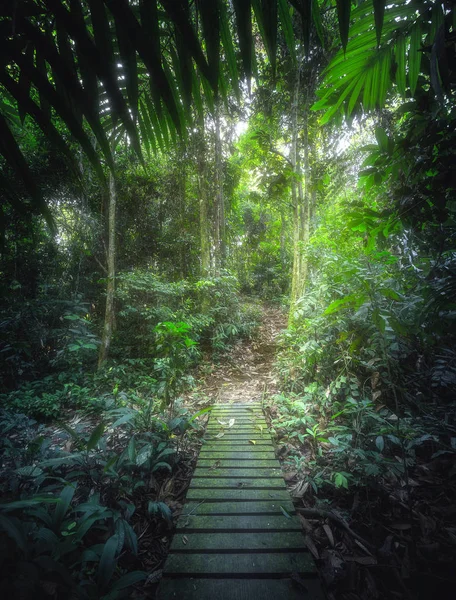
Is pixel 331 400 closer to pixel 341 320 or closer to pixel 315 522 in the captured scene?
pixel 341 320

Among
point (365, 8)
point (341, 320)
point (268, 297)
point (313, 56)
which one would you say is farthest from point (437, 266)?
point (268, 297)

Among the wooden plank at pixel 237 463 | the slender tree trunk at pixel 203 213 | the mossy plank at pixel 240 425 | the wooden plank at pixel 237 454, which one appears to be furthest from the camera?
the slender tree trunk at pixel 203 213

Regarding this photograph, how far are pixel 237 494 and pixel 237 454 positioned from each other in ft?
1.89

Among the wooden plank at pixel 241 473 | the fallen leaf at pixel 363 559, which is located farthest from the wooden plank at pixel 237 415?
the fallen leaf at pixel 363 559

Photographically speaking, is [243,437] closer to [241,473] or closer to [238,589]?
[241,473]

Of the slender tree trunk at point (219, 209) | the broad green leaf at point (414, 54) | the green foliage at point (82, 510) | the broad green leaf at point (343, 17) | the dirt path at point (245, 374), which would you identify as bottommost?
the dirt path at point (245, 374)

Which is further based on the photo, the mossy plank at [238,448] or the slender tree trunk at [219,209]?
the slender tree trunk at [219,209]

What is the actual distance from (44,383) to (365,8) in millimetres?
6029

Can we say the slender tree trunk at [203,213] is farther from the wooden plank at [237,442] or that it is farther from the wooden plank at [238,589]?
the wooden plank at [238,589]

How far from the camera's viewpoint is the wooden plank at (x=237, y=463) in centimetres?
246

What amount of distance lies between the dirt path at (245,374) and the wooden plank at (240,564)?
2735 mm

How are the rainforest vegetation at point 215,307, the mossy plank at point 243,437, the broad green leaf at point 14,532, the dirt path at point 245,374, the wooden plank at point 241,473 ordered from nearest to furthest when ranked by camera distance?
the rainforest vegetation at point 215,307 → the broad green leaf at point 14,532 → the wooden plank at point 241,473 → the mossy plank at point 243,437 → the dirt path at point 245,374

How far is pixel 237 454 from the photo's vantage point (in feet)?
8.75

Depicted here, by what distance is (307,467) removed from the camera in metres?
2.52
